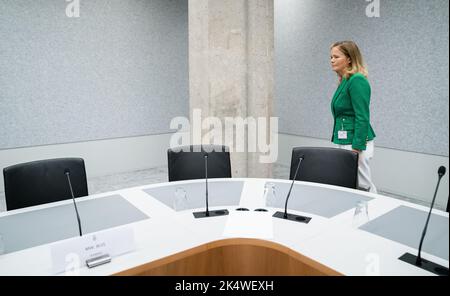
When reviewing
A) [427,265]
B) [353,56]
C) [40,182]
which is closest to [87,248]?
[40,182]

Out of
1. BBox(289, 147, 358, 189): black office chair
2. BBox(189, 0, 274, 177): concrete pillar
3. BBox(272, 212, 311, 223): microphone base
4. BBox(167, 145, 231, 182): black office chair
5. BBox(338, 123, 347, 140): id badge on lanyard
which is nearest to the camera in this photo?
BBox(272, 212, 311, 223): microphone base

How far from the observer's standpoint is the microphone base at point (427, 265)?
103cm

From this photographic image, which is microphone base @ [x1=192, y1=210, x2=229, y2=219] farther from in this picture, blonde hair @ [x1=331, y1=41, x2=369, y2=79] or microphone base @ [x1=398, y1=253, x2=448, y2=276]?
blonde hair @ [x1=331, y1=41, x2=369, y2=79]

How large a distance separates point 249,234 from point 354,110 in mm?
1677

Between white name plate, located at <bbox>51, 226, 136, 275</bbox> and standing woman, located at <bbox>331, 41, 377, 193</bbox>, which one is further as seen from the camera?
standing woman, located at <bbox>331, 41, 377, 193</bbox>

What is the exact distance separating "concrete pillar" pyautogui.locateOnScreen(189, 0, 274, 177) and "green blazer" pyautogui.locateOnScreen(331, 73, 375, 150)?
1019 mm

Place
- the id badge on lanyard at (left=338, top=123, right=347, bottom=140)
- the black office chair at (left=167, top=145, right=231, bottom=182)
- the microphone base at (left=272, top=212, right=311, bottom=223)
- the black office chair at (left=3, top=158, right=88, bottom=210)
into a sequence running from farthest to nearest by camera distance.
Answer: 1. the id badge on lanyard at (left=338, top=123, right=347, bottom=140)
2. the black office chair at (left=167, top=145, right=231, bottom=182)
3. the black office chair at (left=3, top=158, right=88, bottom=210)
4. the microphone base at (left=272, top=212, right=311, bottom=223)

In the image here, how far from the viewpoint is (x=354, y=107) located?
256 centimetres

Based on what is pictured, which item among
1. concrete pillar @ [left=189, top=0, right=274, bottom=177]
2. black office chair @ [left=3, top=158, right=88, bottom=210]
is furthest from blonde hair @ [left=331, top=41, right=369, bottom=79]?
black office chair @ [left=3, top=158, right=88, bottom=210]

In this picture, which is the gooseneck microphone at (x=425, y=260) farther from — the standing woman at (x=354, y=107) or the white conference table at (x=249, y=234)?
the standing woman at (x=354, y=107)

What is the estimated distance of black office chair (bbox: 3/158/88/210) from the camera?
1.79m

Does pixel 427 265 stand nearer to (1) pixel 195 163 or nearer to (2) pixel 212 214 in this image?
(2) pixel 212 214

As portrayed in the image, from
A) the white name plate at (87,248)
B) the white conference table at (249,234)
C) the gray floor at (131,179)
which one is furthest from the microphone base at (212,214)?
the gray floor at (131,179)
